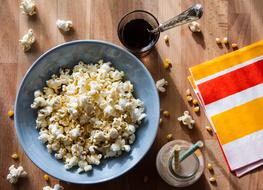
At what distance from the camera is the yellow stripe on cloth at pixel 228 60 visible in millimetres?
1214

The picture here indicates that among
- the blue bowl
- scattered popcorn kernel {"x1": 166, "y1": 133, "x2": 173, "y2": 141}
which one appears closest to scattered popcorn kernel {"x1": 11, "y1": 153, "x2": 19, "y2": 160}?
the blue bowl

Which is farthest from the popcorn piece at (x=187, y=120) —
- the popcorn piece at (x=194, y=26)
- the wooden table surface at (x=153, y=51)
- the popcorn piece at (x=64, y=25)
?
the popcorn piece at (x=64, y=25)

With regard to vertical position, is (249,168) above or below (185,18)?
below

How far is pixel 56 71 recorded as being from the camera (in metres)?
1.13

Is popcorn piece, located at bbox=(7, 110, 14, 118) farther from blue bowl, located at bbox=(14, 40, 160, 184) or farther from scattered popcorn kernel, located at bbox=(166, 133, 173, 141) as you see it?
scattered popcorn kernel, located at bbox=(166, 133, 173, 141)

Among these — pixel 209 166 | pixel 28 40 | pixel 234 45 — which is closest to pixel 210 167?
pixel 209 166

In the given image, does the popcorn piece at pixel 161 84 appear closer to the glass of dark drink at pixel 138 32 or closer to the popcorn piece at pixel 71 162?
the glass of dark drink at pixel 138 32

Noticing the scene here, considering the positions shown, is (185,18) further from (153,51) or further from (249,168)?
(249,168)

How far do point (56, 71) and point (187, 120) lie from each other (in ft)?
1.19

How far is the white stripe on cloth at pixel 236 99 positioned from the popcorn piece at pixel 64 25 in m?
0.43

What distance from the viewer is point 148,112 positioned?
110cm

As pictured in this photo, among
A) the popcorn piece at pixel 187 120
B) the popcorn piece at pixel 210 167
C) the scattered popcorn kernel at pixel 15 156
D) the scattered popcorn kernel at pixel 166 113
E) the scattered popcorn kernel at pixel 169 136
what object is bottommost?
the popcorn piece at pixel 210 167

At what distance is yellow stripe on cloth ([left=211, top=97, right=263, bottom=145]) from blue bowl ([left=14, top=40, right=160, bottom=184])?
0.74 feet

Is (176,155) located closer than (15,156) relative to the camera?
Yes
